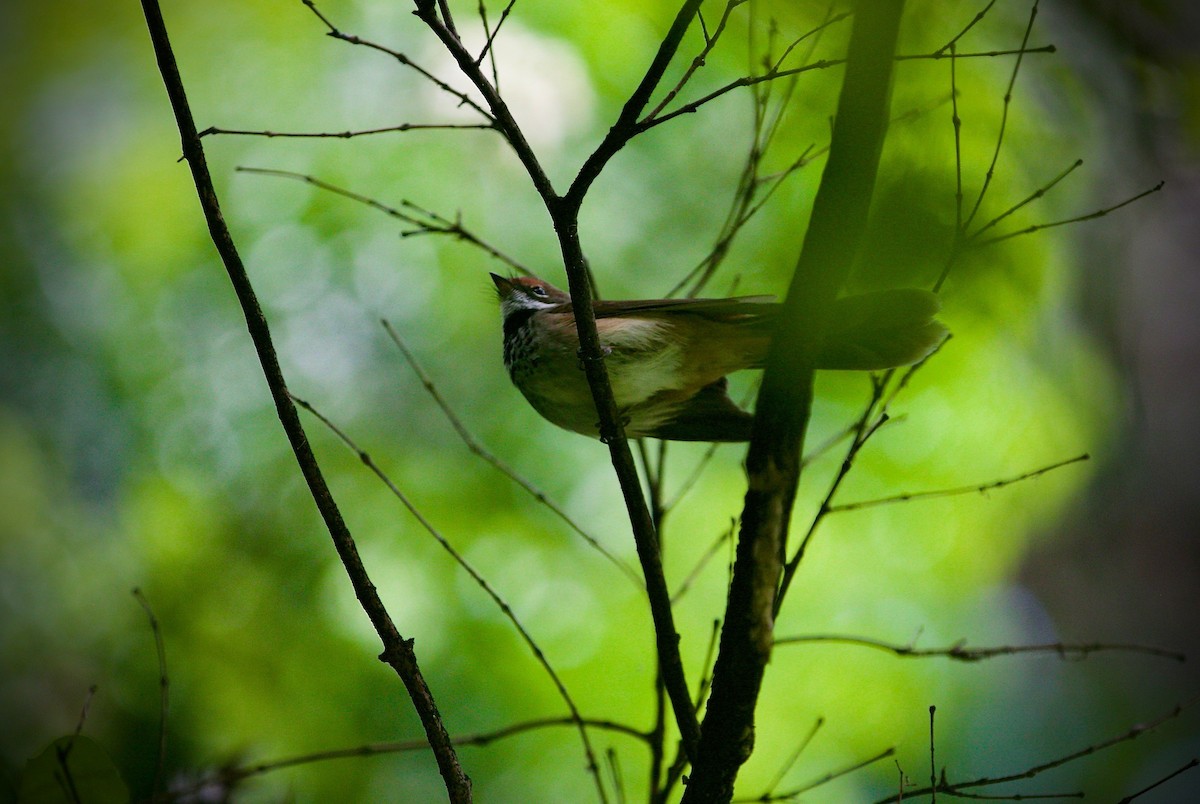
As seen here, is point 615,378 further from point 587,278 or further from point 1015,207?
point 1015,207

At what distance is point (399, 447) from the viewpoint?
15.6ft

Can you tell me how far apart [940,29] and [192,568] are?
4.08 m

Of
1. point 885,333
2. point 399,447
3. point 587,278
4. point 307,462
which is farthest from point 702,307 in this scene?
point 399,447

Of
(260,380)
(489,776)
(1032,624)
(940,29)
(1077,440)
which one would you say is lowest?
(489,776)

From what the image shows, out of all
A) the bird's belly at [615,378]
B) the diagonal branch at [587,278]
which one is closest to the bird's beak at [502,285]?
the bird's belly at [615,378]

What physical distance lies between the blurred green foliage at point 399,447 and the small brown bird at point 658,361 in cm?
112

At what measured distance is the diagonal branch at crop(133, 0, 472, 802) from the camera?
1537mm

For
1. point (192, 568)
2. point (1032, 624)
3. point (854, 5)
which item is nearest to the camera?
point (854, 5)

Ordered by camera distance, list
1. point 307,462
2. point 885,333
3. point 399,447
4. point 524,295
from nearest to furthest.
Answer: point 307,462 → point 885,333 → point 524,295 → point 399,447

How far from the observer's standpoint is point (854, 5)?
4.27 ft

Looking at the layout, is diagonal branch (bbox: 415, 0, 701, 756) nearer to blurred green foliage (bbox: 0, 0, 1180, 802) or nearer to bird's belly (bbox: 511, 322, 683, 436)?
bird's belly (bbox: 511, 322, 683, 436)

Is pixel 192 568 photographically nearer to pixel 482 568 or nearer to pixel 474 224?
pixel 482 568

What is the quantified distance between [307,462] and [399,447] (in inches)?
125

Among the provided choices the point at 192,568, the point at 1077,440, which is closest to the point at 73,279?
the point at 192,568
